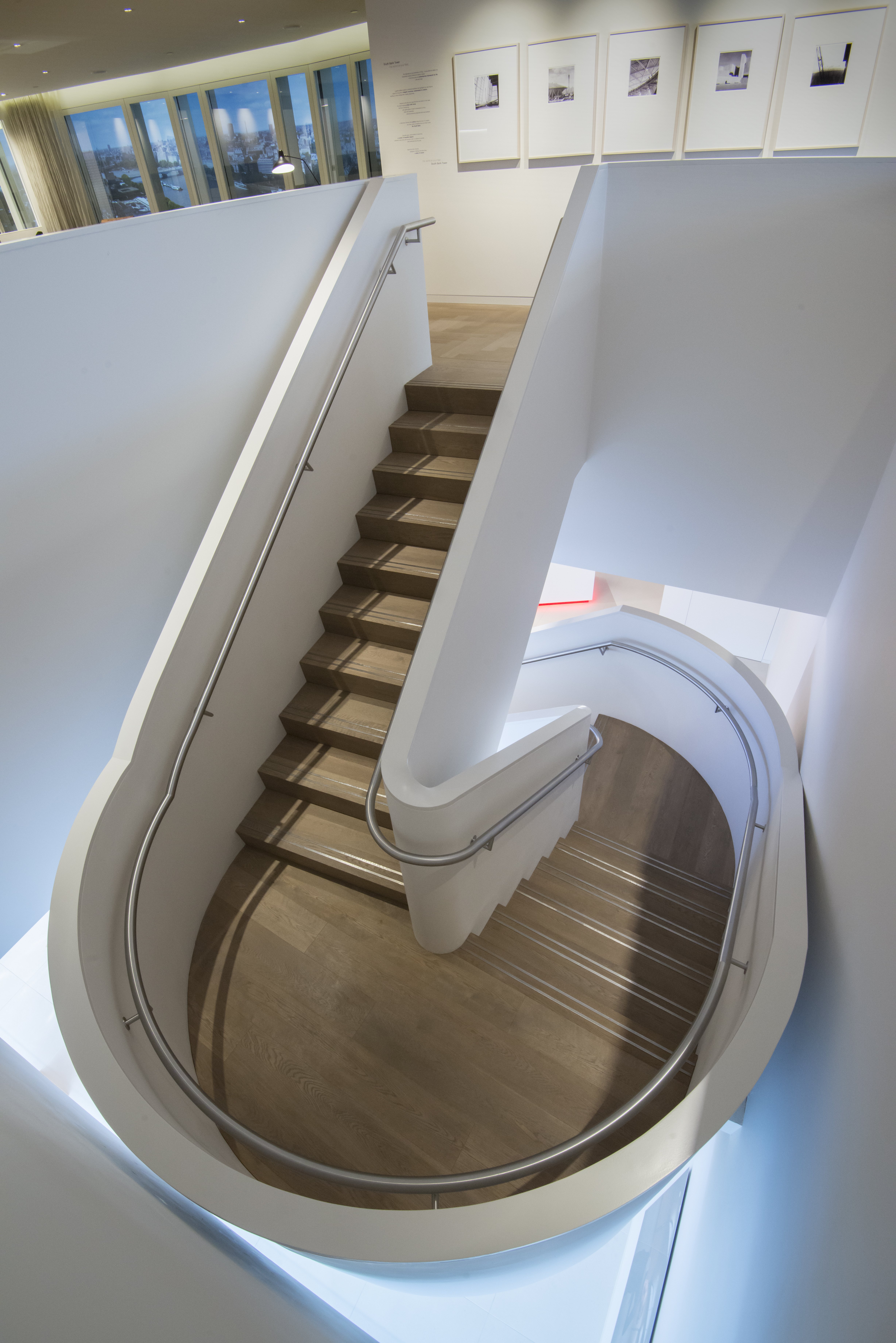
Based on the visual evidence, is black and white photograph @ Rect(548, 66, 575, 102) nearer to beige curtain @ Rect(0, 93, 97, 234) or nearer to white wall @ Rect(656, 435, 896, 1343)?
white wall @ Rect(656, 435, 896, 1343)

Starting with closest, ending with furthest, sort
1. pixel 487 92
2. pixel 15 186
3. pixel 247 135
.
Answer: pixel 487 92 → pixel 247 135 → pixel 15 186

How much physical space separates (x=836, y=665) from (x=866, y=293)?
7.03 ft

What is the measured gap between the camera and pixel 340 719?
4.08 m

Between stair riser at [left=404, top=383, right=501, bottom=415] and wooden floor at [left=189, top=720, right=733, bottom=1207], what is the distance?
3.17 meters

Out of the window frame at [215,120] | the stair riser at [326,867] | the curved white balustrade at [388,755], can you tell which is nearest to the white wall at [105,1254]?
the curved white balustrade at [388,755]

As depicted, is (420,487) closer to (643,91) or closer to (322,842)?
(322,842)

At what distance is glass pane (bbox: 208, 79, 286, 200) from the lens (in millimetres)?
10453

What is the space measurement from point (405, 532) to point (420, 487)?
0.36 meters

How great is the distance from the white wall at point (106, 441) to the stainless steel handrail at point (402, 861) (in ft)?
1.67

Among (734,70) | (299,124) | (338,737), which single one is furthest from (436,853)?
(299,124)

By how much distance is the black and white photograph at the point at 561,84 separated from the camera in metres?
6.02

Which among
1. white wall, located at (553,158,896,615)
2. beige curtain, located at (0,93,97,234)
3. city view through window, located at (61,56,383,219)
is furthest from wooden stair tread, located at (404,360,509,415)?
beige curtain, located at (0,93,97,234)

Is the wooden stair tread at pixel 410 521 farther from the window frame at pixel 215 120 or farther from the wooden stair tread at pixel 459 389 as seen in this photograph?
the window frame at pixel 215 120

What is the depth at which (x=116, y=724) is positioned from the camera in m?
3.75
